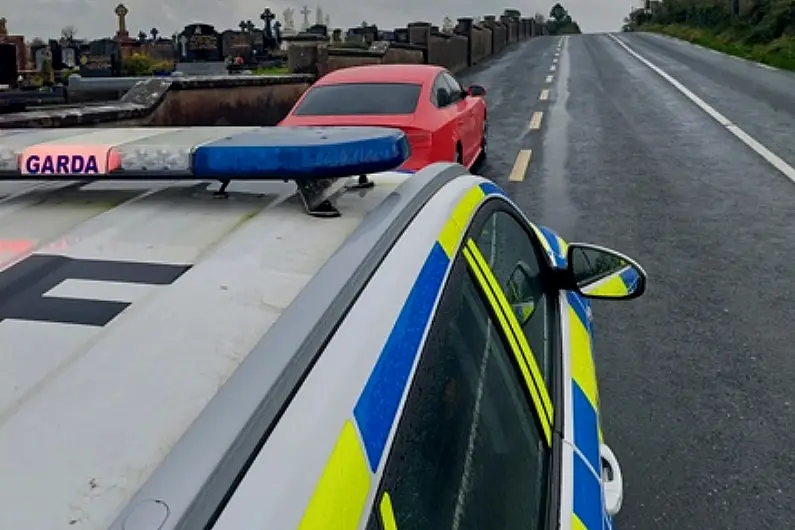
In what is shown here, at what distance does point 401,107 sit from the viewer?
9.04 metres

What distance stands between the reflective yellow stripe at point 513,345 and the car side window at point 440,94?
741cm

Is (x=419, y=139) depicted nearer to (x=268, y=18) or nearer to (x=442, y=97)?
(x=442, y=97)

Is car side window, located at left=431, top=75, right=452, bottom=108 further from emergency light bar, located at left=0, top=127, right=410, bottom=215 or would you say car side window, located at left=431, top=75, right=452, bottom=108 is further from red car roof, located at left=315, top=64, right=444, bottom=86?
emergency light bar, located at left=0, top=127, right=410, bottom=215

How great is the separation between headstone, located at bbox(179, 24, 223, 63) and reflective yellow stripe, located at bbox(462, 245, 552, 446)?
1054 inches

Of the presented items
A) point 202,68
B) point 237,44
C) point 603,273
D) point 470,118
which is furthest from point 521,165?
point 237,44

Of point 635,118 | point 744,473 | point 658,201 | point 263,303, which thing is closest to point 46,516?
point 263,303

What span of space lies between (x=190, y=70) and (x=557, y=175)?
596 inches

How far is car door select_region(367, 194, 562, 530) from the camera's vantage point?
143 cm

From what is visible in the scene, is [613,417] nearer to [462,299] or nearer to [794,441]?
[794,441]

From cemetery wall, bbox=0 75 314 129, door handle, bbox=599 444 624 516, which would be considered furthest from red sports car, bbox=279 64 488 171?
door handle, bbox=599 444 624 516

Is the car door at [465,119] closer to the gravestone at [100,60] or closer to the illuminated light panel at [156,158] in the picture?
the illuminated light panel at [156,158]

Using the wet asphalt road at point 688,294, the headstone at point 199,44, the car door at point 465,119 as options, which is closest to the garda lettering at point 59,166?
the wet asphalt road at point 688,294

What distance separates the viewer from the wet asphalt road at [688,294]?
3.76m

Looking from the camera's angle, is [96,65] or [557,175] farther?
[96,65]
